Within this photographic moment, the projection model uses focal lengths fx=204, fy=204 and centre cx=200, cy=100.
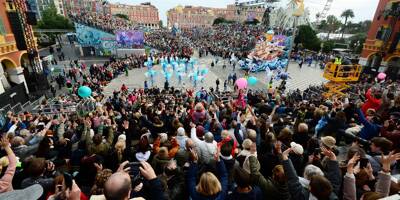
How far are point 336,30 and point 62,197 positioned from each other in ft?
255

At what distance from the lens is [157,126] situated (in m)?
5.61

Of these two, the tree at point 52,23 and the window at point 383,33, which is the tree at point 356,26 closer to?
the window at point 383,33

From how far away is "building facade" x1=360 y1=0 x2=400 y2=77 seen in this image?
751 inches

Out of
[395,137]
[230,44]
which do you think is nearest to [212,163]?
[395,137]

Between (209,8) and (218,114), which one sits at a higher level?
(209,8)

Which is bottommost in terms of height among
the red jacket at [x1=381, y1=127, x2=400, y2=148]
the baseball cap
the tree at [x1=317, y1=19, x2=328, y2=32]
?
the red jacket at [x1=381, y1=127, x2=400, y2=148]

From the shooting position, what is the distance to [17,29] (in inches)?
583

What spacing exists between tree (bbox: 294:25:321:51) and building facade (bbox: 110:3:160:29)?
9137 centimetres

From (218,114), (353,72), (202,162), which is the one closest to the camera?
(202,162)

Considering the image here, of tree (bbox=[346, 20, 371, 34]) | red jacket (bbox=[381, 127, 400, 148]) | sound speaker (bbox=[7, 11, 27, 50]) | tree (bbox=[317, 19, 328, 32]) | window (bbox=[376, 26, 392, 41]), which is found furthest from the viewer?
tree (bbox=[346, 20, 371, 34])

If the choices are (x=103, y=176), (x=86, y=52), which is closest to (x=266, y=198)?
(x=103, y=176)

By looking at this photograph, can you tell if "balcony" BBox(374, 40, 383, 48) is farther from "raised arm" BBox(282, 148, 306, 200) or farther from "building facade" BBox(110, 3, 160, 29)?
"building facade" BBox(110, 3, 160, 29)

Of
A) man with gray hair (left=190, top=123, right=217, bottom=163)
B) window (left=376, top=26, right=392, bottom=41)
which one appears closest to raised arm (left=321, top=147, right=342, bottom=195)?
man with gray hair (left=190, top=123, right=217, bottom=163)

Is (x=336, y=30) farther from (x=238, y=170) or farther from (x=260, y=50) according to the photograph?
(x=238, y=170)
